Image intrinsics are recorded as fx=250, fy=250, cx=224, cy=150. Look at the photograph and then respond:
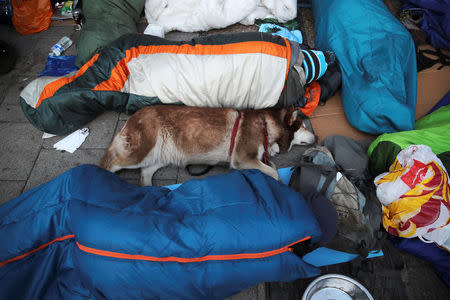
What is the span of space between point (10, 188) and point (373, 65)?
4889mm

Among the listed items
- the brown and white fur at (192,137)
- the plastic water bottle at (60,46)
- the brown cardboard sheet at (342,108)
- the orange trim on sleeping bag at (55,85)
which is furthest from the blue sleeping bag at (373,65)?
the plastic water bottle at (60,46)

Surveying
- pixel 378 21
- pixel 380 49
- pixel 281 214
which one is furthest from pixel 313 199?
pixel 378 21

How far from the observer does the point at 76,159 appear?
3342 millimetres

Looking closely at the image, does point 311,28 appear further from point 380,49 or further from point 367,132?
point 367,132

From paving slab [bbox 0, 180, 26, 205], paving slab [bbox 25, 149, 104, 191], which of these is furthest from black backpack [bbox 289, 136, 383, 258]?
paving slab [bbox 0, 180, 26, 205]

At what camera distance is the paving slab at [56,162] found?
320 centimetres

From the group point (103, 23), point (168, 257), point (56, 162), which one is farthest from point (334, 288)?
point (103, 23)

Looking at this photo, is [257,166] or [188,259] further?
[257,166]

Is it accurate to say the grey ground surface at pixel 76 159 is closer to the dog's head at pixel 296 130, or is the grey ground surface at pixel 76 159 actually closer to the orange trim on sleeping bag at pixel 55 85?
the dog's head at pixel 296 130

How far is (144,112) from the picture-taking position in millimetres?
3053

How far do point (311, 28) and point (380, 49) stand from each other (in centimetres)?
186

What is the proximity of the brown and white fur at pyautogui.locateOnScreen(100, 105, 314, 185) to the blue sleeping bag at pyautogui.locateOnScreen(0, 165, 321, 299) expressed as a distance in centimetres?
98

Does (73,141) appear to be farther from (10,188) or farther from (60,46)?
(60,46)

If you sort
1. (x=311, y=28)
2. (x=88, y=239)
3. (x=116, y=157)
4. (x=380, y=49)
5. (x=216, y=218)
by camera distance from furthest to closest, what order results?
(x=311, y=28)
(x=380, y=49)
(x=116, y=157)
(x=216, y=218)
(x=88, y=239)
